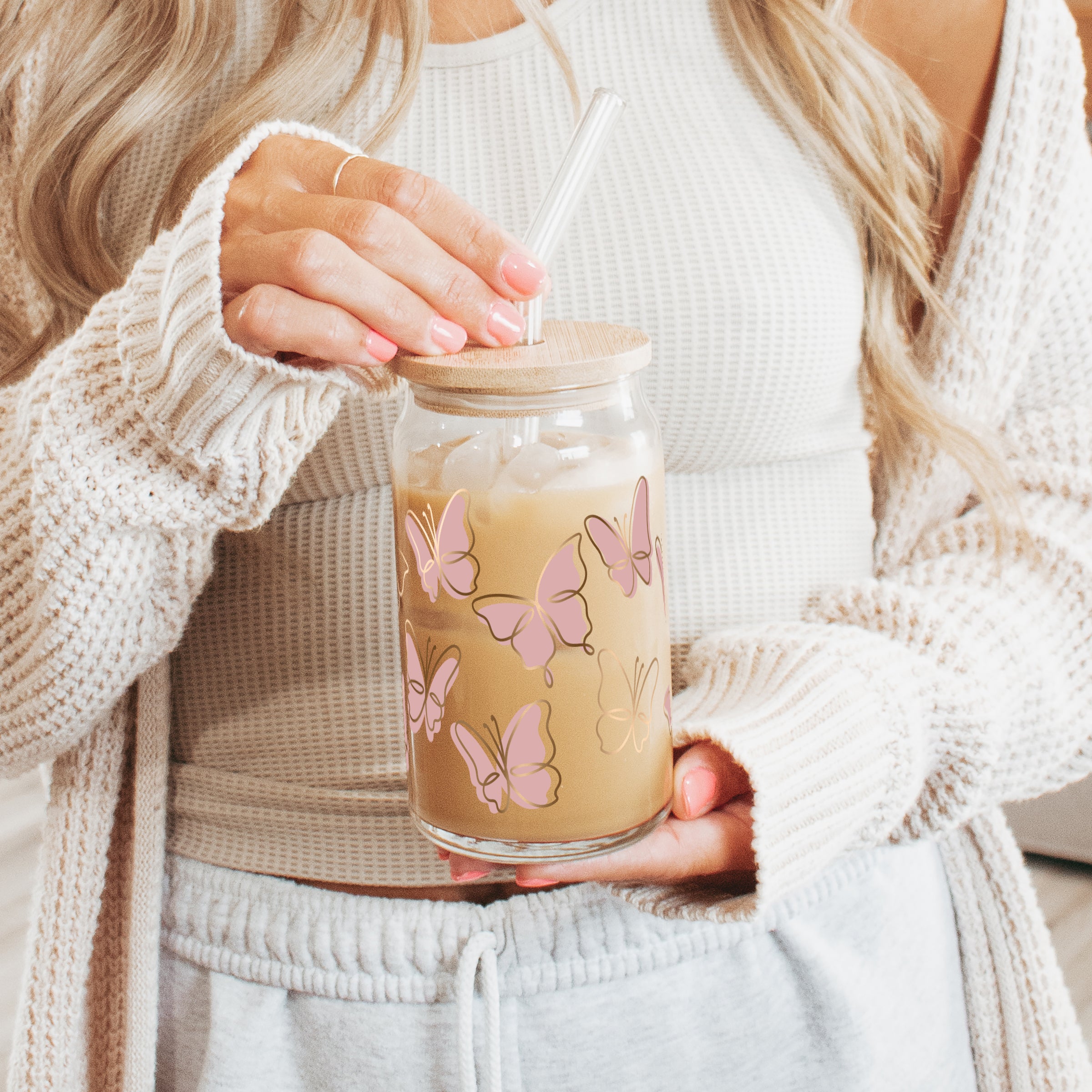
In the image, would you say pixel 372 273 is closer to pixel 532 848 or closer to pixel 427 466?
pixel 427 466

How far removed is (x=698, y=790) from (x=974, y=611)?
26 centimetres

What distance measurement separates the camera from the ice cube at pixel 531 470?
42cm

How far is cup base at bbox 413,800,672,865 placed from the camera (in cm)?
46

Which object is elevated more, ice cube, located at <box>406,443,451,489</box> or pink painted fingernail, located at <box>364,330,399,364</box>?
pink painted fingernail, located at <box>364,330,399,364</box>

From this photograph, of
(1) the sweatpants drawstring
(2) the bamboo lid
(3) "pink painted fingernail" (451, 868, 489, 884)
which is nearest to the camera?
(2) the bamboo lid

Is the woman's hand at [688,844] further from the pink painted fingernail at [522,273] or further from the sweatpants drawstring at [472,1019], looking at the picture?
the pink painted fingernail at [522,273]

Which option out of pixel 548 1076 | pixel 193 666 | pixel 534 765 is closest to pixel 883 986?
pixel 548 1076

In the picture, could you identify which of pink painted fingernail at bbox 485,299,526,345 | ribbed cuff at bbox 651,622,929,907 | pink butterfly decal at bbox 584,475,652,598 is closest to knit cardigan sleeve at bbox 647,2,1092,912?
ribbed cuff at bbox 651,622,929,907

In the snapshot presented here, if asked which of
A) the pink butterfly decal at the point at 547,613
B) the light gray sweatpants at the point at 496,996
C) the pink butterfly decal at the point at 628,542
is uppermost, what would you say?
the pink butterfly decal at the point at 628,542

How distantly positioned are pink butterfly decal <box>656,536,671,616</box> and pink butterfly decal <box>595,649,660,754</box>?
1.2 inches

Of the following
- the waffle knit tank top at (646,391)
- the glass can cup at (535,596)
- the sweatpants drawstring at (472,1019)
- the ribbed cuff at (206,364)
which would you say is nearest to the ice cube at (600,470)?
the glass can cup at (535,596)

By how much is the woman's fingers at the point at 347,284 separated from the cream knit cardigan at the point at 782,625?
0.08ft

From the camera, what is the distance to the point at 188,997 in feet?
2.17

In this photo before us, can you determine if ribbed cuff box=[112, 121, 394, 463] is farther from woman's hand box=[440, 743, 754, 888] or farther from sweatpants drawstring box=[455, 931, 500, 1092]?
sweatpants drawstring box=[455, 931, 500, 1092]
